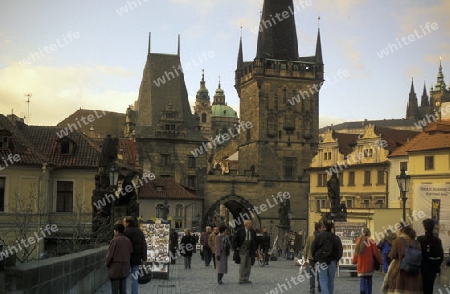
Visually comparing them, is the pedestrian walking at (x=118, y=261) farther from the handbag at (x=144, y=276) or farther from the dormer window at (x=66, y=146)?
the dormer window at (x=66, y=146)

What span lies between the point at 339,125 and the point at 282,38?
375 feet

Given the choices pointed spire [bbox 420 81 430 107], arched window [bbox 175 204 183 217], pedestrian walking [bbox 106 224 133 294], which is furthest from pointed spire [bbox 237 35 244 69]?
pointed spire [bbox 420 81 430 107]

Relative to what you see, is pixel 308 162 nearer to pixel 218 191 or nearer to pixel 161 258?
pixel 218 191

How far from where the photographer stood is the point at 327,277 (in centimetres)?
1270

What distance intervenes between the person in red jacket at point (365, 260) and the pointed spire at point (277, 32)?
61.3 m

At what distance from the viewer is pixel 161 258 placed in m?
18.7

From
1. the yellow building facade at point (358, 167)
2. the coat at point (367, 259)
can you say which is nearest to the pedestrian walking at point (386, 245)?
A: the coat at point (367, 259)

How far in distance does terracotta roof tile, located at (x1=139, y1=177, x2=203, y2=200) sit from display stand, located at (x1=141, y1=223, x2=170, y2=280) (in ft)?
121

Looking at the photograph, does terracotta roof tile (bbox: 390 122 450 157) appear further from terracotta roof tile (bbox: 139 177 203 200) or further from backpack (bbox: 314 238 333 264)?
backpack (bbox: 314 238 333 264)

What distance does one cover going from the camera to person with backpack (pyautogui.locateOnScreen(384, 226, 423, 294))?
9.84 metres

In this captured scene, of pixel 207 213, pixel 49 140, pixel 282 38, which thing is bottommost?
pixel 207 213

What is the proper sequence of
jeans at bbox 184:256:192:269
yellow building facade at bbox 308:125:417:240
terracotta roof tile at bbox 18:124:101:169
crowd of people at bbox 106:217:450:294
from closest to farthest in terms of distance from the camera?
crowd of people at bbox 106:217:450:294
jeans at bbox 184:256:192:269
terracotta roof tile at bbox 18:124:101:169
yellow building facade at bbox 308:125:417:240

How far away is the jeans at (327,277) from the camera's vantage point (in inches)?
495

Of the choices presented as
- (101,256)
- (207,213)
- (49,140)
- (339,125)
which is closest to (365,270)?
(101,256)
